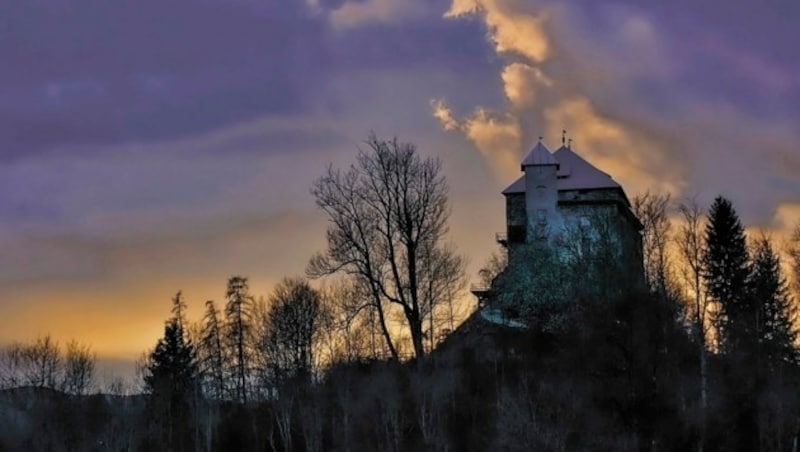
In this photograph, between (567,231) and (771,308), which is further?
(567,231)

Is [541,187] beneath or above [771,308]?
above

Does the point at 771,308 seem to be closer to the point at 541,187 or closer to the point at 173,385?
the point at 541,187

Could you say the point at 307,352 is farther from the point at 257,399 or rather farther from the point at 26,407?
the point at 26,407

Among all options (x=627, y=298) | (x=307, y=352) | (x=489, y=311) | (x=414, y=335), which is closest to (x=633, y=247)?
(x=489, y=311)

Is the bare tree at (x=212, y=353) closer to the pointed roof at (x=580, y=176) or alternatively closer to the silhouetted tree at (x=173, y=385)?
the silhouetted tree at (x=173, y=385)

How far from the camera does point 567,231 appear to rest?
67312mm

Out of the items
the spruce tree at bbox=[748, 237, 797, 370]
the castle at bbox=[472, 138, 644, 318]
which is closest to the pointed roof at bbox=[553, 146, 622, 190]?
the castle at bbox=[472, 138, 644, 318]

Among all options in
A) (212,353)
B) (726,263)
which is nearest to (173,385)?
(212,353)

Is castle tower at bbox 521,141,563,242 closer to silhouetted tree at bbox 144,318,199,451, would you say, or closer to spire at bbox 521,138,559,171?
spire at bbox 521,138,559,171

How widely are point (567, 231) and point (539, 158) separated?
5.75m

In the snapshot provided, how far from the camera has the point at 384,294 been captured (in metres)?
58.6

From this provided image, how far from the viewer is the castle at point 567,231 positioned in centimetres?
5541

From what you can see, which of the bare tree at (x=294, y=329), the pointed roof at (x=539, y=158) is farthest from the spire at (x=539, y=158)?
the bare tree at (x=294, y=329)

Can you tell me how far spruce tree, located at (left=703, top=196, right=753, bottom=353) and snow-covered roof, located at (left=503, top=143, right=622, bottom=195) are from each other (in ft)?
29.2
